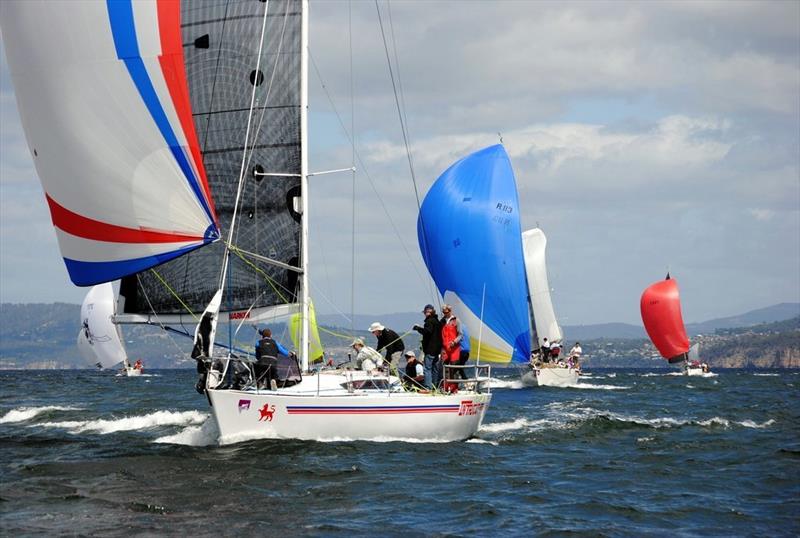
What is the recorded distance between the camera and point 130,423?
25.7 m

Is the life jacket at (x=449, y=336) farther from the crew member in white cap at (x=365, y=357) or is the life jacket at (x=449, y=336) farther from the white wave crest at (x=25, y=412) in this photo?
the white wave crest at (x=25, y=412)

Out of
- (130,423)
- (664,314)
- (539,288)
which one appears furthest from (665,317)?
(130,423)

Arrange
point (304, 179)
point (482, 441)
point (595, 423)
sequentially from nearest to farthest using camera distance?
point (304, 179)
point (482, 441)
point (595, 423)

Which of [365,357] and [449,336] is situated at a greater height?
[449,336]

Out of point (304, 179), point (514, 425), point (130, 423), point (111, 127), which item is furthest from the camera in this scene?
point (130, 423)

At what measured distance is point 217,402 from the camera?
711 inches

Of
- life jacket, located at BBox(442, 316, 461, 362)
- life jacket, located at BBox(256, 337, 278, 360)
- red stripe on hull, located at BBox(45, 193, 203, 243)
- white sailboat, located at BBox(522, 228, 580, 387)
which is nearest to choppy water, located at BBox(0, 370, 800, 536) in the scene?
life jacket, located at BBox(256, 337, 278, 360)

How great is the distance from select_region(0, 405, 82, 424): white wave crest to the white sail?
4744 cm

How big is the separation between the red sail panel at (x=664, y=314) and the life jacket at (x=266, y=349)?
65.5 meters

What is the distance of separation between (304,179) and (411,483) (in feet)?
23.9

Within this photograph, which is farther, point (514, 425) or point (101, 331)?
point (101, 331)

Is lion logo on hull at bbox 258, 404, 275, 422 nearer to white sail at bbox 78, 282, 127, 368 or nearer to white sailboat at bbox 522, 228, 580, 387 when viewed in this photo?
white sailboat at bbox 522, 228, 580, 387

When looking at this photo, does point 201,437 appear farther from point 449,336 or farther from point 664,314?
point 664,314

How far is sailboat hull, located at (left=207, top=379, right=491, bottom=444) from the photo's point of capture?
18078 millimetres
